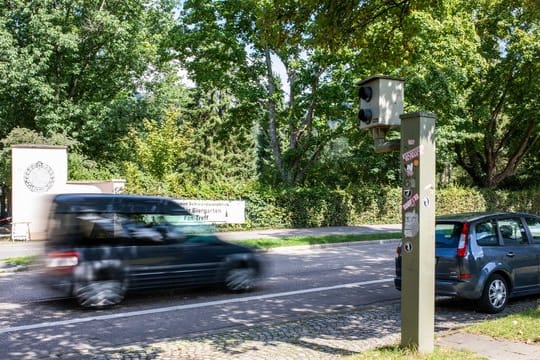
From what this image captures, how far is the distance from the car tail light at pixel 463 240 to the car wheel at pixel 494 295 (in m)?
0.66

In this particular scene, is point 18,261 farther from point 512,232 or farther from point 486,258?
point 512,232

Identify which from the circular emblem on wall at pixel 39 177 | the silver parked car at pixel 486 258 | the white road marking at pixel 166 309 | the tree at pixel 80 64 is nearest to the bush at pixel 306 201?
the circular emblem on wall at pixel 39 177

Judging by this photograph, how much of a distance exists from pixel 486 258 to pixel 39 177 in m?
19.4

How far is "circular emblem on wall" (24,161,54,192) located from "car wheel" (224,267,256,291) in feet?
50.0

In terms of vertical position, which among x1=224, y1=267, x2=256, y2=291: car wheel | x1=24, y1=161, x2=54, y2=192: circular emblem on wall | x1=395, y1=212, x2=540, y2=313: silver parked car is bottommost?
x1=224, y1=267, x2=256, y2=291: car wheel

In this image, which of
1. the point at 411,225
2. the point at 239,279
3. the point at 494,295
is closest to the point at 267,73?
the point at 239,279

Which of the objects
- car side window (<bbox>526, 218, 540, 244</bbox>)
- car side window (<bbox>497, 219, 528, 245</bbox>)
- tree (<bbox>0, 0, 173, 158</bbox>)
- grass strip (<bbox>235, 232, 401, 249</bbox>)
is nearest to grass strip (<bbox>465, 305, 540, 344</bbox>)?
car side window (<bbox>497, 219, 528, 245</bbox>)

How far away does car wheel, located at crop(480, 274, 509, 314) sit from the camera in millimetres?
8547

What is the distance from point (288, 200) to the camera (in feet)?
83.3

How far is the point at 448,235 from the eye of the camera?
28.8 feet

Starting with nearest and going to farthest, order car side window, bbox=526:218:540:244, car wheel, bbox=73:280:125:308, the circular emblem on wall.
Answer: car wheel, bbox=73:280:125:308 → car side window, bbox=526:218:540:244 → the circular emblem on wall

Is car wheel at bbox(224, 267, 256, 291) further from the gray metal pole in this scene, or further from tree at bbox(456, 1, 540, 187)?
tree at bbox(456, 1, 540, 187)

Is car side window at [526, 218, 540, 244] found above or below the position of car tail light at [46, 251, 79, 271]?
above

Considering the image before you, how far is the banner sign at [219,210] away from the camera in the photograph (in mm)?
23156
